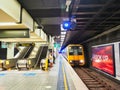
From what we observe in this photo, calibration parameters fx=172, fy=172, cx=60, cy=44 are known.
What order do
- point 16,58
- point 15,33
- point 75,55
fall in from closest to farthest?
point 15,33 → point 16,58 → point 75,55

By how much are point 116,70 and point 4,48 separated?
14647 millimetres

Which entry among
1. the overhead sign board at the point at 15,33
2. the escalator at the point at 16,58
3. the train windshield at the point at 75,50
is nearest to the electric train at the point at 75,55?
the train windshield at the point at 75,50

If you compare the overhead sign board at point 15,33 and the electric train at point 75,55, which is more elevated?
the overhead sign board at point 15,33

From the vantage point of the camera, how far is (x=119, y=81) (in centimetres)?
981

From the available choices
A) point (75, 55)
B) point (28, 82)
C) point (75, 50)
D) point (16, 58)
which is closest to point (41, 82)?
point (28, 82)

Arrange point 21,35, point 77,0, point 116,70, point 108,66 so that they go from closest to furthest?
point 77,0 → point 21,35 → point 116,70 → point 108,66

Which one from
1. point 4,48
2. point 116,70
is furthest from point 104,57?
point 4,48

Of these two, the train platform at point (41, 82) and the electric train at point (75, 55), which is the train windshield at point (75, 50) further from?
the train platform at point (41, 82)

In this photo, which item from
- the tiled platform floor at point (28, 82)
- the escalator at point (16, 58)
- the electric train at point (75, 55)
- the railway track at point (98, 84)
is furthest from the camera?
the electric train at point (75, 55)

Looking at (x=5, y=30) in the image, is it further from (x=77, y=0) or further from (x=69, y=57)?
(x=69, y=57)

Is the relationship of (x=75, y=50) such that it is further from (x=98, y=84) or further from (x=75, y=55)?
(x=98, y=84)

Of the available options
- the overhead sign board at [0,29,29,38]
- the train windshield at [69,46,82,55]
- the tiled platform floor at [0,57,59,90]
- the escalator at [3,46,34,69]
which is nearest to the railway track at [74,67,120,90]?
the tiled platform floor at [0,57,59,90]

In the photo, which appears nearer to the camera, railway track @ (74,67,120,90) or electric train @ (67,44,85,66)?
railway track @ (74,67,120,90)

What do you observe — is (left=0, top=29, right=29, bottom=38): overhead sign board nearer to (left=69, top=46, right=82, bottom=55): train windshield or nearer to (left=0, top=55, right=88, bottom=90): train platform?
(left=0, top=55, right=88, bottom=90): train platform
